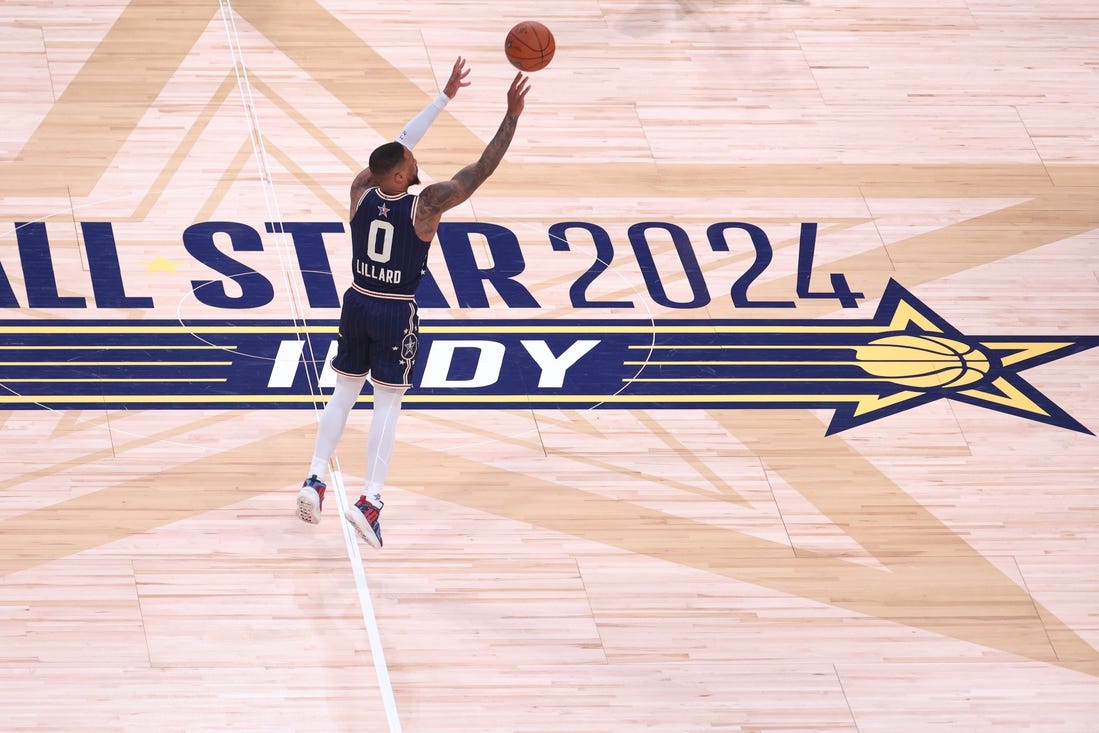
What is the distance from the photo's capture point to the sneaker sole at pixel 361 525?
23.9 feet

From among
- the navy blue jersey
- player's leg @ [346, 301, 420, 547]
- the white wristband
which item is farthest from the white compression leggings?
the white wristband

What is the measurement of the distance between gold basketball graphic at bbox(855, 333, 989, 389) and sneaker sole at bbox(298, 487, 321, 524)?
377 cm

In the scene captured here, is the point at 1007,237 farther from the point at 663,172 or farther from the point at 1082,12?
the point at 1082,12

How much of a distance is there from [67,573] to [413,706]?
1.95 meters

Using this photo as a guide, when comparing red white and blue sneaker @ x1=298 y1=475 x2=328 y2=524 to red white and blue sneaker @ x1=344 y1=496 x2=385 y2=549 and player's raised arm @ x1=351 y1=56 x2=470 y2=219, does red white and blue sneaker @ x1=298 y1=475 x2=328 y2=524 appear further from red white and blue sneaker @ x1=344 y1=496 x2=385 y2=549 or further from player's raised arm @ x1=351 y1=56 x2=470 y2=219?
player's raised arm @ x1=351 y1=56 x2=470 y2=219

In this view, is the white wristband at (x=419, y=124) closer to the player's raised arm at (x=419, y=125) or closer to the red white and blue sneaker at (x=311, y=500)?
the player's raised arm at (x=419, y=125)

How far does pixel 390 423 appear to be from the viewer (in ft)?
24.0

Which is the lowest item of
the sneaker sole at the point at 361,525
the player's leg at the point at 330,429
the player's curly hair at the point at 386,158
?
the sneaker sole at the point at 361,525

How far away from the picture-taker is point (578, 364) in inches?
350

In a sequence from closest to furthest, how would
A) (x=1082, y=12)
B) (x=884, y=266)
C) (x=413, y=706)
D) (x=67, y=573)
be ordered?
(x=413, y=706) → (x=67, y=573) → (x=884, y=266) → (x=1082, y=12)

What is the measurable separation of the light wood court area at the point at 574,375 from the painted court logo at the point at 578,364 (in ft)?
0.08

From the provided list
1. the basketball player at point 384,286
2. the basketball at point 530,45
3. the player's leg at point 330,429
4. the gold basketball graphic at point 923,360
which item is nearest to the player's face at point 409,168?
the basketball player at point 384,286

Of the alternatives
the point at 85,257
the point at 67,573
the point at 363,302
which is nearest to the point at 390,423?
the point at 363,302

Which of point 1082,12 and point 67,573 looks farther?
point 1082,12
